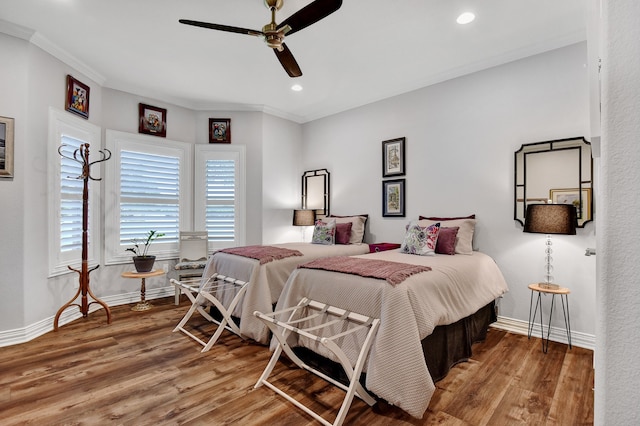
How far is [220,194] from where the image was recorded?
5.07 meters

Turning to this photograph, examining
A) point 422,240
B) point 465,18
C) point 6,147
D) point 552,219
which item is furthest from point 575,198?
point 6,147

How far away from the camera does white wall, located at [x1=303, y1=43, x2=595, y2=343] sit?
9.89 ft

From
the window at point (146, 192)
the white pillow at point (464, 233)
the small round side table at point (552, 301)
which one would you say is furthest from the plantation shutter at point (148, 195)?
the small round side table at point (552, 301)

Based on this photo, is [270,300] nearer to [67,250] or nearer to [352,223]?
[352,223]

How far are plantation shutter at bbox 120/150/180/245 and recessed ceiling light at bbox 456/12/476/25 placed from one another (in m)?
4.06

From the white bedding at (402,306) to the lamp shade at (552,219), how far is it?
636 millimetres

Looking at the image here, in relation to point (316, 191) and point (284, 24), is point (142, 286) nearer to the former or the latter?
point (316, 191)

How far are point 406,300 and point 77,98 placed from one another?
13.8ft

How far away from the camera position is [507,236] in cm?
340

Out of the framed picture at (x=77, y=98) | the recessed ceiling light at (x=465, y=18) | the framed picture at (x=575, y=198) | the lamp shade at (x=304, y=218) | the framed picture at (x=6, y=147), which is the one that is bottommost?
the lamp shade at (x=304, y=218)

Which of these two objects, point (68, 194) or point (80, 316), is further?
point (80, 316)

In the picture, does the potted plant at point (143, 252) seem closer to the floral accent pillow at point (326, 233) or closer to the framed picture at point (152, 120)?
the framed picture at point (152, 120)

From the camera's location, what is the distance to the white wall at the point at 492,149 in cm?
302

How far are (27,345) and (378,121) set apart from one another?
15.4 feet
